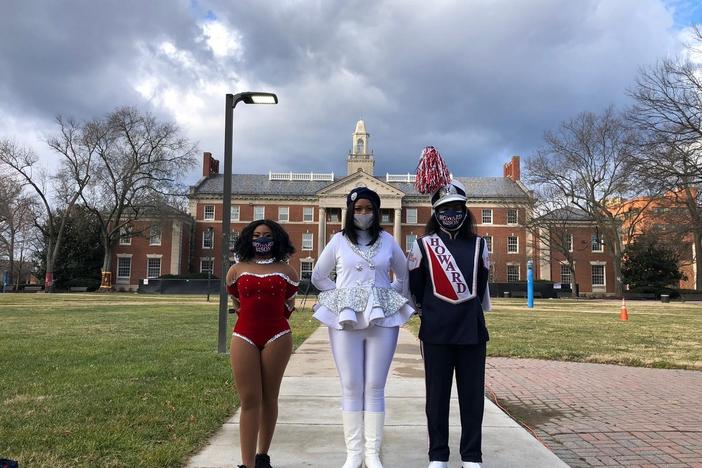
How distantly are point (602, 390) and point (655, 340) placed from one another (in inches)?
292

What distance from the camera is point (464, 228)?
3.79 m

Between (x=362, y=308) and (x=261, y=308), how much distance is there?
0.69 m

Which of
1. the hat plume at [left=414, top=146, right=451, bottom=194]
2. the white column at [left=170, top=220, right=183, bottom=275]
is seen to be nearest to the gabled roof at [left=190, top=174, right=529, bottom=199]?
the white column at [left=170, top=220, right=183, bottom=275]

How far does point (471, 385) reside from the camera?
363 centimetres

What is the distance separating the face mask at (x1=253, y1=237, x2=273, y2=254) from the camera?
3.78 meters

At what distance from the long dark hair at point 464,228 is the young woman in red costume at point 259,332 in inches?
41.2

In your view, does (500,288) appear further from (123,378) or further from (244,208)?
(123,378)

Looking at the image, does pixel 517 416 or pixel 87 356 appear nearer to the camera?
pixel 517 416

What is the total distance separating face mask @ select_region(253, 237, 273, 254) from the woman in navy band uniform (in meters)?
1.00

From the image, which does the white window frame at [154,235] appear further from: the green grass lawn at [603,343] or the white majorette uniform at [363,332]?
the white majorette uniform at [363,332]

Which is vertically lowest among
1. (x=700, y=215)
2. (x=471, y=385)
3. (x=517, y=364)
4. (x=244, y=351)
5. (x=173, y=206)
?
(x=517, y=364)

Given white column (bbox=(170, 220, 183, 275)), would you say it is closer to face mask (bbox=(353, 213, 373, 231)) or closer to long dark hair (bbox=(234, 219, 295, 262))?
long dark hair (bbox=(234, 219, 295, 262))

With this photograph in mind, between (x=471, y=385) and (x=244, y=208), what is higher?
(x=244, y=208)

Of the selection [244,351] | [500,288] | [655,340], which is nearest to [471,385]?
[244,351]
